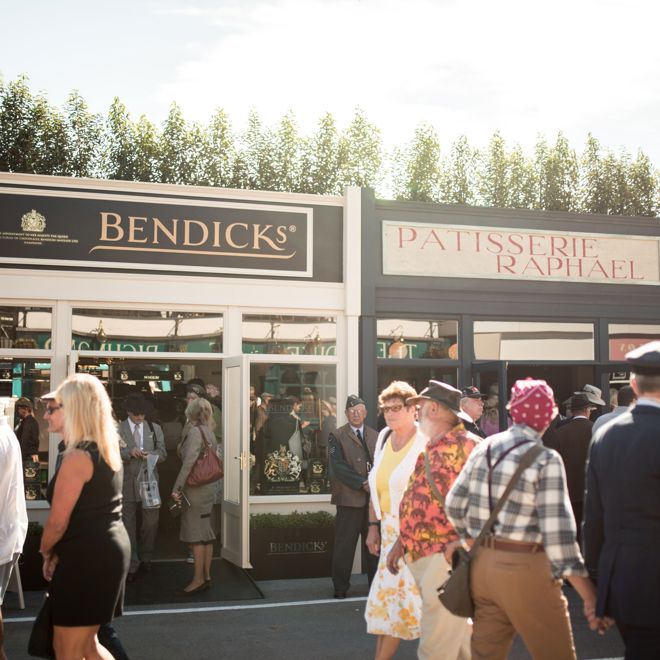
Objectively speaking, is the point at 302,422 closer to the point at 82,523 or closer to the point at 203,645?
the point at 203,645

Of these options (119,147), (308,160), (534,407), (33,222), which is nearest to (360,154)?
(308,160)

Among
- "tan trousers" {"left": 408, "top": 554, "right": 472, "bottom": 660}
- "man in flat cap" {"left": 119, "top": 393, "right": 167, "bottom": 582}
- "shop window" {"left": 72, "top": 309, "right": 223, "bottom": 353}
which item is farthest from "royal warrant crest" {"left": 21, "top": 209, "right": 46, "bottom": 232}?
"tan trousers" {"left": 408, "top": 554, "right": 472, "bottom": 660}

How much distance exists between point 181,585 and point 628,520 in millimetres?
6205

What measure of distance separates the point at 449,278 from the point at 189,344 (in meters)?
3.54

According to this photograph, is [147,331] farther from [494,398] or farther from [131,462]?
[494,398]

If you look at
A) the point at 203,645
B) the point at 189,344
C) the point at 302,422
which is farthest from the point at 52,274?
the point at 203,645

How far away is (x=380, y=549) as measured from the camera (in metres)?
5.84

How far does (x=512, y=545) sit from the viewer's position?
378 centimetres

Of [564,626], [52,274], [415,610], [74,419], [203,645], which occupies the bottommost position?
[203,645]

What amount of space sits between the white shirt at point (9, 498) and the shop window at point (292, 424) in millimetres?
4781

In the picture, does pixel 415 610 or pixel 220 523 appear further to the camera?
pixel 220 523

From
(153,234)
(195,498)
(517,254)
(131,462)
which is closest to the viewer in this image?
(195,498)

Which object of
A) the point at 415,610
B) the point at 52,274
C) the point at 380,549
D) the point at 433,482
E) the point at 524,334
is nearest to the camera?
the point at 433,482

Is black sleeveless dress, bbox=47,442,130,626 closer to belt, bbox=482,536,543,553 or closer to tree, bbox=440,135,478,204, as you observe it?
belt, bbox=482,536,543,553
